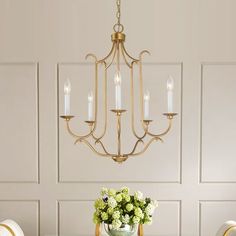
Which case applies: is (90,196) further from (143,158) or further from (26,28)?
(26,28)

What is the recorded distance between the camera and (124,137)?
2467 millimetres

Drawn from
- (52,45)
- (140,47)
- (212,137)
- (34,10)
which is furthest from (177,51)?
→ (34,10)

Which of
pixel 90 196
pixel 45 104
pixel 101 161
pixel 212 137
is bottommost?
pixel 90 196

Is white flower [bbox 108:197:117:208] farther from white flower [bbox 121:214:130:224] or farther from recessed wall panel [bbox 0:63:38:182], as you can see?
recessed wall panel [bbox 0:63:38:182]

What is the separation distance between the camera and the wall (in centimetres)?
243

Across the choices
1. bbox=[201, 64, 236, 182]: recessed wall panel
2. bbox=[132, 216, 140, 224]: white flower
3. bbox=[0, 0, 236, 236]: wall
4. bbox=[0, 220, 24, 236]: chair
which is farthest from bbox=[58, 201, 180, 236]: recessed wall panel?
bbox=[132, 216, 140, 224]: white flower

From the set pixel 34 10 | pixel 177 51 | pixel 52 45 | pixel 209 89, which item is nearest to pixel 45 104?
pixel 52 45

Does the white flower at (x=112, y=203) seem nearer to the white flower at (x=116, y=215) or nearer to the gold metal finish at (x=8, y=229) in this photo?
the white flower at (x=116, y=215)

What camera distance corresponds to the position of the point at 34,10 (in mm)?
2428

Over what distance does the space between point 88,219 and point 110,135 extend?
598mm

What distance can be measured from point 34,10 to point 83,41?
1.28 ft

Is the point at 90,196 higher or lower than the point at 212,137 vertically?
lower

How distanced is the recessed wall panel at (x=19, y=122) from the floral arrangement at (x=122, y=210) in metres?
0.79

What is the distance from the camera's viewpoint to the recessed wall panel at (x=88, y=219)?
8.10 ft
